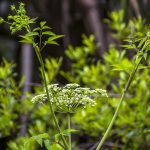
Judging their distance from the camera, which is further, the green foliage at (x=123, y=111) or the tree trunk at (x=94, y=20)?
the tree trunk at (x=94, y=20)

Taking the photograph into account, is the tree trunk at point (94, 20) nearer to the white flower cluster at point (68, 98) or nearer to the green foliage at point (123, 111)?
the green foliage at point (123, 111)

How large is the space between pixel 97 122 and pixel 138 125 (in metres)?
0.20

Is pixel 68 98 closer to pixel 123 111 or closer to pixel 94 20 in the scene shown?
pixel 123 111

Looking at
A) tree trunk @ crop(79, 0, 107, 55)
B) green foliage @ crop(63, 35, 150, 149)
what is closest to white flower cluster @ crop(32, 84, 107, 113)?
green foliage @ crop(63, 35, 150, 149)

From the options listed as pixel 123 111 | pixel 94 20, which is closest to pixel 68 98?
pixel 123 111

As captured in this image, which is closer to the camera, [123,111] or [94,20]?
[123,111]

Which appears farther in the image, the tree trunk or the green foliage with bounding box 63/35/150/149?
the tree trunk

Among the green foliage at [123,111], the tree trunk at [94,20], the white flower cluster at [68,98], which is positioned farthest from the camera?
the tree trunk at [94,20]

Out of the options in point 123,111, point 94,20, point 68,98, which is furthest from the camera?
point 94,20

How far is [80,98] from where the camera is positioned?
3.17ft

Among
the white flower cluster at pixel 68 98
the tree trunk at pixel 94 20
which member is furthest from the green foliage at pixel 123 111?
the tree trunk at pixel 94 20

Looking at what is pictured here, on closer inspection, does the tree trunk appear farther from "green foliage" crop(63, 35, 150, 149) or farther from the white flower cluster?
the white flower cluster

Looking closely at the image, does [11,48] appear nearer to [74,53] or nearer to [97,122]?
[74,53]

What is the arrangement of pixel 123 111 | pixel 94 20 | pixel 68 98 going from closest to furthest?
1. pixel 68 98
2. pixel 123 111
3. pixel 94 20
